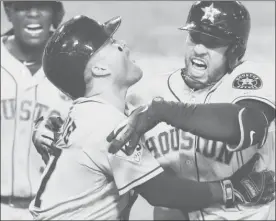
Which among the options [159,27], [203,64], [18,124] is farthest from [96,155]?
[18,124]

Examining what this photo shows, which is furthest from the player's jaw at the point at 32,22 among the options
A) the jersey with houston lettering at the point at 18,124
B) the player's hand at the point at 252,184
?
the player's hand at the point at 252,184

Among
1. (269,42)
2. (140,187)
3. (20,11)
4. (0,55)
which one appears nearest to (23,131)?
(0,55)

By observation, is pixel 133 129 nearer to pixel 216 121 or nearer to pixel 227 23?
pixel 216 121

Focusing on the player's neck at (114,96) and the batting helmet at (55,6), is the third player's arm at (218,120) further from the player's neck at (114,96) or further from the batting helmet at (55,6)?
the batting helmet at (55,6)

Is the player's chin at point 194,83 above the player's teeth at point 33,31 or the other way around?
above

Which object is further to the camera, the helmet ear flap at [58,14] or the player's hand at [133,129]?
the helmet ear flap at [58,14]

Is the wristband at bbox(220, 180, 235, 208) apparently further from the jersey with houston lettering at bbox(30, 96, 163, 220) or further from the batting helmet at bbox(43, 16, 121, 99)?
the batting helmet at bbox(43, 16, 121, 99)

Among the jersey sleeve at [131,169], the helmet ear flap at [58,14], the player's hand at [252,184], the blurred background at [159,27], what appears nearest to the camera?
the jersey sleeve at [131,169]

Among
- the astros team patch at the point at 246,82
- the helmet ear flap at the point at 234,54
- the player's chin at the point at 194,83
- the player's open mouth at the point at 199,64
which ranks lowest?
the player's chin at the point at 194,83

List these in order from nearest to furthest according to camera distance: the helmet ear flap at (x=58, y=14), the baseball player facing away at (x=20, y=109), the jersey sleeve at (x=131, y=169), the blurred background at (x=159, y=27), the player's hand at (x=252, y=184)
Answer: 1. the jersey sleeve at (x=131, y=169)
2. the player's hand at (x=252, y=184)
3. the blurred background at (x=159, y=27)
4. the helmet ear flap at (x=58, y=14)
5. the baseball player facing away at (x=20, y=109)

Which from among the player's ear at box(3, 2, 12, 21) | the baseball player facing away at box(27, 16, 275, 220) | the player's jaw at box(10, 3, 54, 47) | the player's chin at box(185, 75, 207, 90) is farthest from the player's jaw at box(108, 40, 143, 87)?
the player's ear at box(3, 2, 12, 21)
